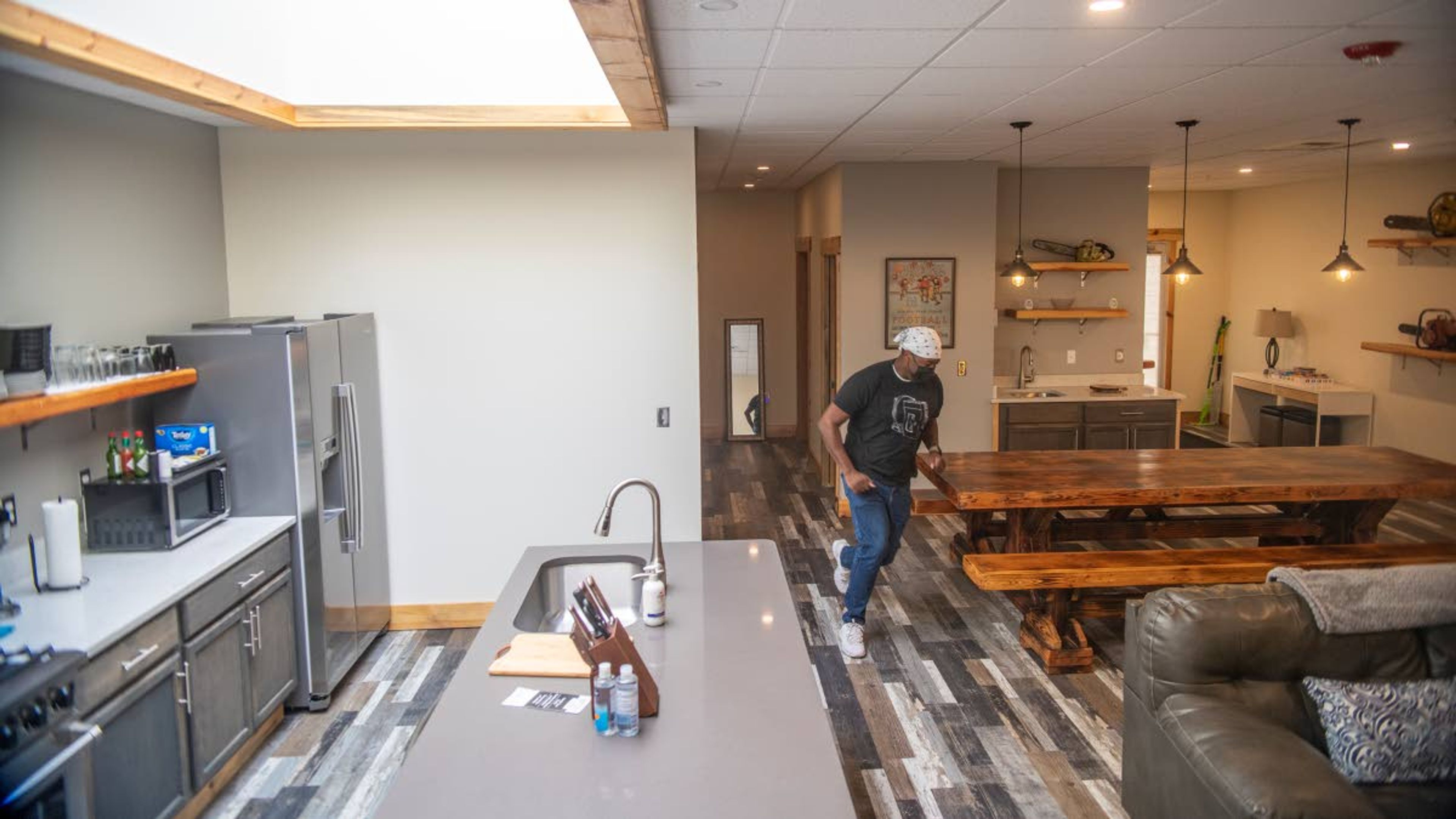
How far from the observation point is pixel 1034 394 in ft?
24.8

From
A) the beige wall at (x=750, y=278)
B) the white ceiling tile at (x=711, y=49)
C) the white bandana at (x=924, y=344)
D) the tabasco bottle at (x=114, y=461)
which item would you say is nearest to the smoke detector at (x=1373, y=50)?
the white bandana at (x=924, y=344)

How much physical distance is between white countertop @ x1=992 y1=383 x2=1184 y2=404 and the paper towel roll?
19.0ft

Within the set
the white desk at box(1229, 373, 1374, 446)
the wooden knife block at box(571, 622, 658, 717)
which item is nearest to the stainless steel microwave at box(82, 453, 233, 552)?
the wooden knife block at box(571, 622, 658, 717)

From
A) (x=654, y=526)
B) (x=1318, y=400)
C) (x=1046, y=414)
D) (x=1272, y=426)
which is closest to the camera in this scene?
(x=654, y=526)

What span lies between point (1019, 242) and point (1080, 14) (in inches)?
192

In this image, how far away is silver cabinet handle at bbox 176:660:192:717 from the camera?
3268mm

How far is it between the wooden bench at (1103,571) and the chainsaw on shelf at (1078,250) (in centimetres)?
342

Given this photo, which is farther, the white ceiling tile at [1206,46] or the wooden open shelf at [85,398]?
the white ceiling tile at [1206,46]

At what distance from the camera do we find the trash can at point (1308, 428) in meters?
8.45

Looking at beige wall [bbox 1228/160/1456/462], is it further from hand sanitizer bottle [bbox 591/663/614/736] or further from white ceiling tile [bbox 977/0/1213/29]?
hand sanitizer bottle [bbox 591/663/614/736]

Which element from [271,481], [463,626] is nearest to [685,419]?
[463,626]

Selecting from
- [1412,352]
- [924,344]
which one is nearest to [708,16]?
[924,344]

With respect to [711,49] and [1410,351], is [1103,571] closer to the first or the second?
[711,49]

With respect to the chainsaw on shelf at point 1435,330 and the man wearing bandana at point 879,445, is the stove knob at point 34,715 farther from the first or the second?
the chainsaw on shelf at point 1435,330
